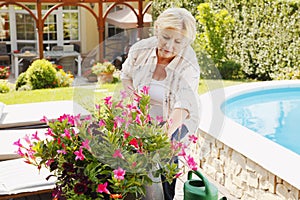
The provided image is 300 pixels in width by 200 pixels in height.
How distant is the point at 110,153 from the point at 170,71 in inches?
21.7

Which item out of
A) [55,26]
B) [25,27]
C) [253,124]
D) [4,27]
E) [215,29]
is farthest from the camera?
[55,26]

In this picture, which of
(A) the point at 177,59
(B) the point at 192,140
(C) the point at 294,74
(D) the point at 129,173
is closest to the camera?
(D) the point at 129,173

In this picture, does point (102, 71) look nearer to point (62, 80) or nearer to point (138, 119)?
point (138, 119)

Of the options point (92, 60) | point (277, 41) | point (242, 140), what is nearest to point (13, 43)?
point (277, 41)

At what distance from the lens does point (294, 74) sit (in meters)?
9.06

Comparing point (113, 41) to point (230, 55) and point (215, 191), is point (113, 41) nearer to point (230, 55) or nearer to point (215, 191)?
point (215, 191)

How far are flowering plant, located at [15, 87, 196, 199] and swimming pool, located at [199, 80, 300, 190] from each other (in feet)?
0.81

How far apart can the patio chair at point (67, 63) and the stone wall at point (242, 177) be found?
787 centimetres

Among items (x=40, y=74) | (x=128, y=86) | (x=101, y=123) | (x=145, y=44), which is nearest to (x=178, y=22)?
(x=145, y=44)

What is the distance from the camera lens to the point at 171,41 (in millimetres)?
2070

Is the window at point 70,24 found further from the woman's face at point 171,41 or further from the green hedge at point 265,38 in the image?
the woman's face at point 171,41

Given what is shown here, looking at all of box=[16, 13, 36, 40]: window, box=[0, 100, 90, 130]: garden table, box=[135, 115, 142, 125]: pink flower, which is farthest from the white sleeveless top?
box=[16, 13, 36, 40]: window

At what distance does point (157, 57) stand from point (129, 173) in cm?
63

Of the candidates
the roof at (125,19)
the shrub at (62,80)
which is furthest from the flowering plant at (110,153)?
the roof at (125,19)
